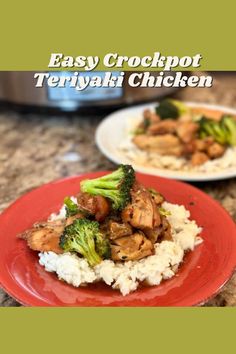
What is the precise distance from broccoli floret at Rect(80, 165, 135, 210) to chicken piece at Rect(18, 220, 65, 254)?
123 mm

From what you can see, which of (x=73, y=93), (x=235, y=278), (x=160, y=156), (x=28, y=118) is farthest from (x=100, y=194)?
(x=28, y=118)

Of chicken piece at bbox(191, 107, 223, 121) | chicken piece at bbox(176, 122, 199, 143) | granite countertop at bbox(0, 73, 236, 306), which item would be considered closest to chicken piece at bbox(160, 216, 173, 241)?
granite countertop at bbox(0, 73, 236, 306)

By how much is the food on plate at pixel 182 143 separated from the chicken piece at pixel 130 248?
60cm

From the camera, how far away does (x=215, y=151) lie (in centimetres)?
169

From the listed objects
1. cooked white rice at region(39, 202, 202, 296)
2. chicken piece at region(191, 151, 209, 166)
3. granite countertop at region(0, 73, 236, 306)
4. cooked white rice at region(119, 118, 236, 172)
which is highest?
cooked white rice at region(39, 202, 202, 296)

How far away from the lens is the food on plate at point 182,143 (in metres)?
1.67

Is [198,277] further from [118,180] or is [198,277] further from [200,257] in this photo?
[118,180]

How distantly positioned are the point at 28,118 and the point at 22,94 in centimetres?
19

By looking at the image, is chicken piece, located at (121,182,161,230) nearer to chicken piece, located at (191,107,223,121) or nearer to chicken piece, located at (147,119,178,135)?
chicken piece, located at (147,119,178,135)

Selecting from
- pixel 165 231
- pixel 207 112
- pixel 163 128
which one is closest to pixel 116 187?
pixel 165 231

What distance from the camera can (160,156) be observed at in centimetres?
171

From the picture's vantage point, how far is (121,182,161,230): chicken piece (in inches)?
43.2

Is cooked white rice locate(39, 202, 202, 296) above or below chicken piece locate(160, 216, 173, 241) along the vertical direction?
below

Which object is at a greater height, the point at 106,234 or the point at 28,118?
the point at 106,234
